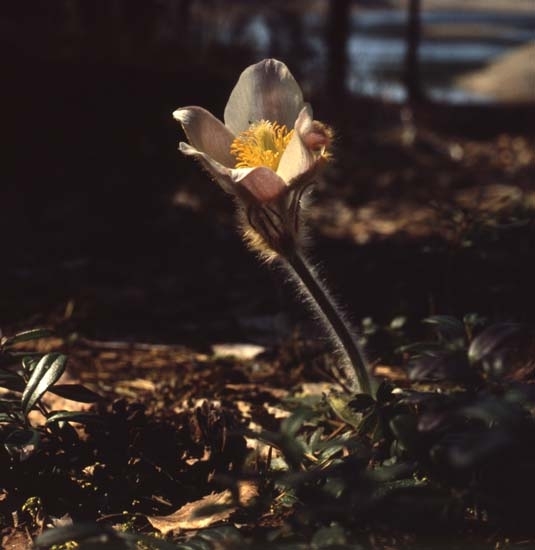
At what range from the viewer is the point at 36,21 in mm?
7773

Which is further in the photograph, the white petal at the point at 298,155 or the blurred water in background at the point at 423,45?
the blurred water in background at the point at 423,45

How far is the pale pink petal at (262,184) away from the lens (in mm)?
2124

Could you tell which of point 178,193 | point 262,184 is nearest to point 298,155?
point 262,184

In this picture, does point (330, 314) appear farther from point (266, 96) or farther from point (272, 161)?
point (266, 96)

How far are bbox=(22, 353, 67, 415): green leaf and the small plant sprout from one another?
21.6 inches

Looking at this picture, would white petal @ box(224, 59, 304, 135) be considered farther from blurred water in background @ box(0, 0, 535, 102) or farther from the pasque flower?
blurred water in background @ box(0, 0, 535, 102)

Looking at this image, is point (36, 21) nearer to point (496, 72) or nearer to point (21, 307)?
point (21, 307)

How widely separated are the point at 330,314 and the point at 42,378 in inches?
26.9

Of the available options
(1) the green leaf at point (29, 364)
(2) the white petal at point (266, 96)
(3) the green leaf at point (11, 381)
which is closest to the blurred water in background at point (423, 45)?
(2) the white petal at point (266, 96)

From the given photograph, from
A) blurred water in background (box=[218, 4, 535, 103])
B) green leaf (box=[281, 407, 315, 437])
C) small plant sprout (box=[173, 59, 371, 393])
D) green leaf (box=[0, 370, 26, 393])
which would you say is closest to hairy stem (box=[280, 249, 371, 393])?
small plant sprout (box=[173, 59, 371, 393])

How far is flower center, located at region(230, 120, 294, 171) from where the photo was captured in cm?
229

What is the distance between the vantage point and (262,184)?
2.17 m

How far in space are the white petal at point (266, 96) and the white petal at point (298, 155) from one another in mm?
247

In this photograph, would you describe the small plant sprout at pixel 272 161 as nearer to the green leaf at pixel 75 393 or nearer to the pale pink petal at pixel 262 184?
the pale pink petal at pixel 262 184
